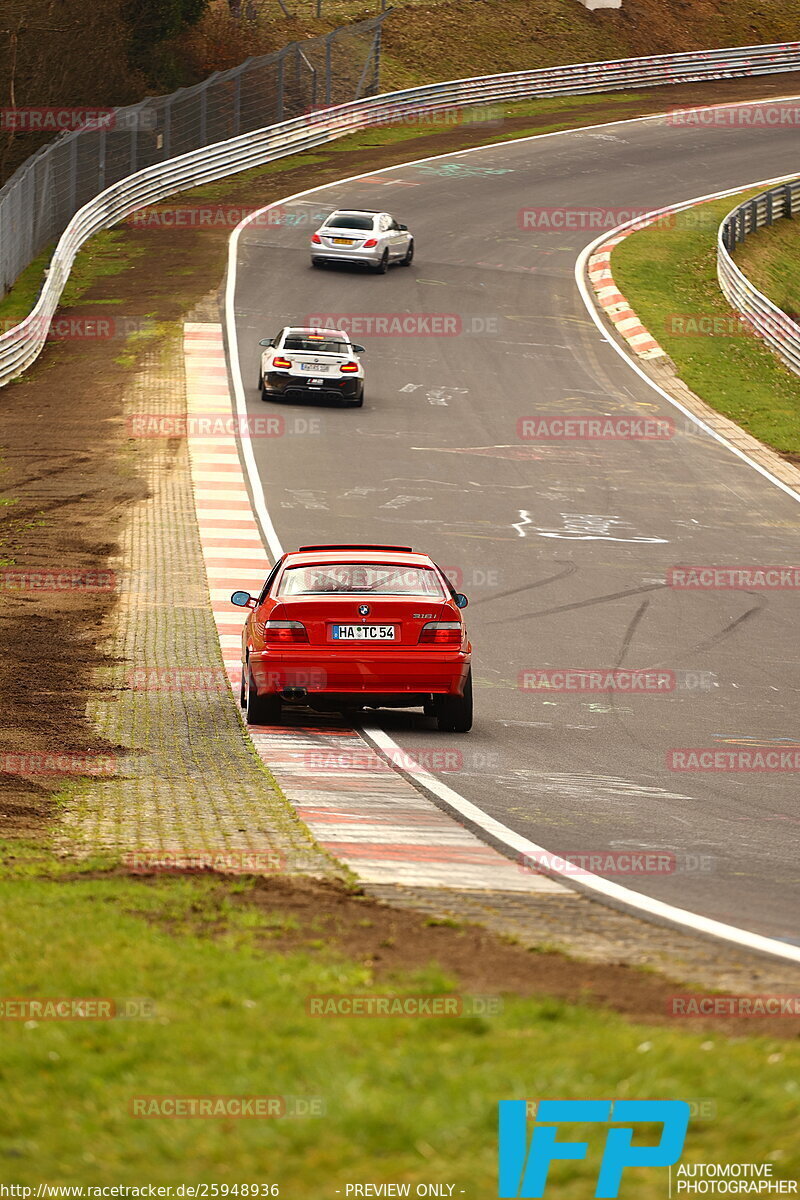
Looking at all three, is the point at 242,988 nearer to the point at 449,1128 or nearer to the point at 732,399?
the point at 449,1128

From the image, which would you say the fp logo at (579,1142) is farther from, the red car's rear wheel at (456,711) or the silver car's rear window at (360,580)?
the silver car's rear window at (360,580)

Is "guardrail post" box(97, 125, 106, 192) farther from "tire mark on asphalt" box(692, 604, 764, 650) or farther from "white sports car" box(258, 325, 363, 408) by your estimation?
"tire mark on asphalt" box(692, 604, 764, 650)

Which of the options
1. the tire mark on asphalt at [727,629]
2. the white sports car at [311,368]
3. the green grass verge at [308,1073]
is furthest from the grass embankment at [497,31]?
the green grass verge at [308,1073]

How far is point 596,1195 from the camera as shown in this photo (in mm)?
3980

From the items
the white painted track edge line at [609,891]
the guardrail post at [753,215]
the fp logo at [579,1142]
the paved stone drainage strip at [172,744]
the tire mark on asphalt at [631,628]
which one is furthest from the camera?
the guardrail post at [753,215]

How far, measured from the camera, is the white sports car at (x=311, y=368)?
101 feet

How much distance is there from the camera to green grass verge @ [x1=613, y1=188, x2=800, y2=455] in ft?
109

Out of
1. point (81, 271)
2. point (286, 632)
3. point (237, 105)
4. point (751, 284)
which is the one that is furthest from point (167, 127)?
point (286, 632)

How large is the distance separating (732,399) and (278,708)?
76.1 feet

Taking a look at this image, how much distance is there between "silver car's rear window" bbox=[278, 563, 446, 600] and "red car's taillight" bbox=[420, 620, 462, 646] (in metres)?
0.39

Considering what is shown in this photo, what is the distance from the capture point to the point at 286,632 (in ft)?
42.0

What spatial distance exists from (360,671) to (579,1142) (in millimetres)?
8557

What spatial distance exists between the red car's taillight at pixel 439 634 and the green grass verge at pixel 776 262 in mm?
33128

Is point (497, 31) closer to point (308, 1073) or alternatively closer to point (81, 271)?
point (81, 271)
